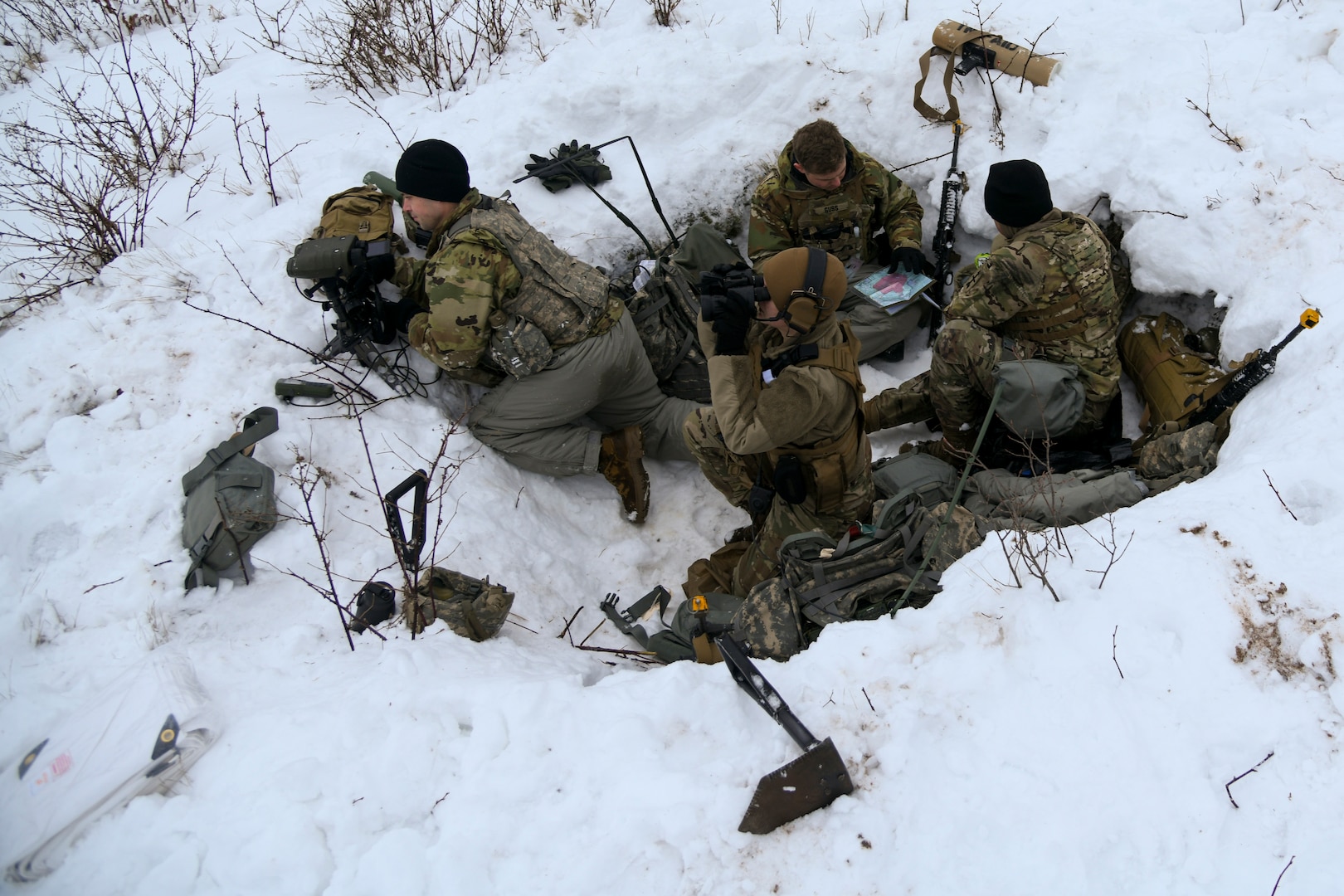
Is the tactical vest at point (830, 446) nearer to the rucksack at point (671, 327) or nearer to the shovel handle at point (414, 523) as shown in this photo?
the rucksack at point (671, 327)

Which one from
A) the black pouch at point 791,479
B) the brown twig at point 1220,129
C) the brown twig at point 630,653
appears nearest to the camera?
the brown twig at point 630,653

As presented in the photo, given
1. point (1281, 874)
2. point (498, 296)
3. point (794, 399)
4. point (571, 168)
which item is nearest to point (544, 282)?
point (498, 296)

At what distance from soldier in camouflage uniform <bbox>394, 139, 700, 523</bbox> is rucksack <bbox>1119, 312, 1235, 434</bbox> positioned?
241 centimetres

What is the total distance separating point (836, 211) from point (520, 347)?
2208 millimetres

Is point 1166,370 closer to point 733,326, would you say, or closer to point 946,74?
point 946,74

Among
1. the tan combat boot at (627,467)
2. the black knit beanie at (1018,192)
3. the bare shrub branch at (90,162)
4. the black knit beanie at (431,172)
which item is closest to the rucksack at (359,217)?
the black knit beanie at (431,172)

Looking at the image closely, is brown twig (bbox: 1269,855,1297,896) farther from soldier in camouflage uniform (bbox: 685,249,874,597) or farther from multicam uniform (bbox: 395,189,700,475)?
multicam uniform (bbox: 395,189,700,475)

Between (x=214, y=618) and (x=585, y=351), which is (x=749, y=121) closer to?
(x=585, y=351)

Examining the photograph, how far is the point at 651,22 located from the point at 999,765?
212 inches

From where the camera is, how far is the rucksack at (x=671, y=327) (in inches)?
182

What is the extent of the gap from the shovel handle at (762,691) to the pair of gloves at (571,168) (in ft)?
10.9

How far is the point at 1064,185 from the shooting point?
4449 millimetres

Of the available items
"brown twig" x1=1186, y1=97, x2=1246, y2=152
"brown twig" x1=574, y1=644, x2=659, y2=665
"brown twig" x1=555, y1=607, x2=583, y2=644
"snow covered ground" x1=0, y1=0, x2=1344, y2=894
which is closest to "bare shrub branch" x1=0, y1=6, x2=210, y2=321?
"snow covered ground" x1=0, y1=0, x2=1344, y2=894

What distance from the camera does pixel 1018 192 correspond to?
381 centimetres
